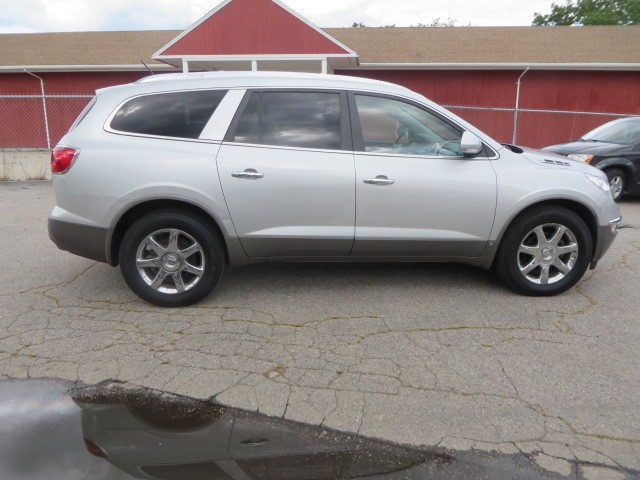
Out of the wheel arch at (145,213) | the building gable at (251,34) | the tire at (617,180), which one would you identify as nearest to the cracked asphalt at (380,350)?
the wheel arch at (145,213)

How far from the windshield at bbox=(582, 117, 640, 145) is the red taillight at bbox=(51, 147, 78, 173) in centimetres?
943

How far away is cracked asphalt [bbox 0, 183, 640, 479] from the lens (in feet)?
9.30

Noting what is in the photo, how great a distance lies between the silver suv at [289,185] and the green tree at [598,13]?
131ft

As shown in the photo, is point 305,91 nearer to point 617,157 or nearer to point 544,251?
point 544,251

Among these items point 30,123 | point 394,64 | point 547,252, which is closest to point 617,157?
point 547,252

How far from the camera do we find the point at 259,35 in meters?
16.5

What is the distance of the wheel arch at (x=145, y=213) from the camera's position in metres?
4.20

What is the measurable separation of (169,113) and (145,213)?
85cm

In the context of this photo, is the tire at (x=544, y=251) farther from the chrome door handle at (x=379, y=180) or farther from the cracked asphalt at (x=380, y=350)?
the chrome door handle at (x=379, y=180)

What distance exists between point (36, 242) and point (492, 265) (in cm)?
543

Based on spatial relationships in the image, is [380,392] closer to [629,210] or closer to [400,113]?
[400,113]

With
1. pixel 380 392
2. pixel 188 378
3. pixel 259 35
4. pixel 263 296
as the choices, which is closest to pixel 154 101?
pixel 263 296

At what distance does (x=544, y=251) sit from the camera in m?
4.55

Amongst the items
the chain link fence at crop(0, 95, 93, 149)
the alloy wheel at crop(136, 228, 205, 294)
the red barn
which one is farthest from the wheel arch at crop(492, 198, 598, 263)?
the chain link fence at crop(0, 95, 93, 149)
